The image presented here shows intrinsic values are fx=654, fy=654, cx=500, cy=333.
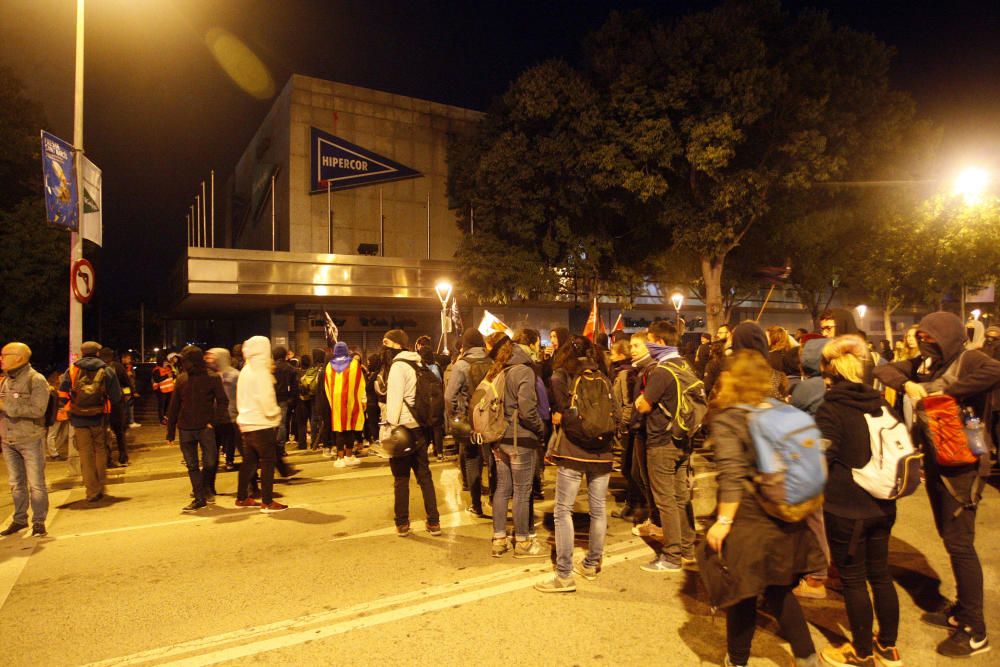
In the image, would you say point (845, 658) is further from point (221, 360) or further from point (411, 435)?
point (221, 360)

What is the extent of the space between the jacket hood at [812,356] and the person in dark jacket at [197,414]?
6442mm

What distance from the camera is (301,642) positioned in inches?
163

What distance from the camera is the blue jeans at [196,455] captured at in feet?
25.1

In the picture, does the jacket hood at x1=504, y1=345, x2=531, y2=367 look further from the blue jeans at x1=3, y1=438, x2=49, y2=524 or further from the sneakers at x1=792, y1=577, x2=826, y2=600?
the blue jeans at x1=3, y1=438, x2=49, y2=524

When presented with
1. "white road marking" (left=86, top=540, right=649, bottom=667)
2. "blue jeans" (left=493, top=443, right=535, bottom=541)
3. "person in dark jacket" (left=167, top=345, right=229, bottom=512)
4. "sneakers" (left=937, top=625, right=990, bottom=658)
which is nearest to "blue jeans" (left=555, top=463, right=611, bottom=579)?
"white road marking" (left=86, top=540, right=649, bottom=667)

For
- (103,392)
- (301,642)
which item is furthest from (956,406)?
(103,392)

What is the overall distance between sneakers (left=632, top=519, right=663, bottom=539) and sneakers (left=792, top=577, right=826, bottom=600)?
1.54 m

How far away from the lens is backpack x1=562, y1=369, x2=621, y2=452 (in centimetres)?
480

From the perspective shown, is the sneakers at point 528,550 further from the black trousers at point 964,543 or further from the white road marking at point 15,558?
the white road marking at point 15,558

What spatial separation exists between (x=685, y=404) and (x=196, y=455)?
5.78m

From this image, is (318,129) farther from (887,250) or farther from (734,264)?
(887,250)

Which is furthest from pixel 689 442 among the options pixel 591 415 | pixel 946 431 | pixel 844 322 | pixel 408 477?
pixel 408 477

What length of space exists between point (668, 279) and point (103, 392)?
24188mm

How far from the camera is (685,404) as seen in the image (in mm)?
5266
